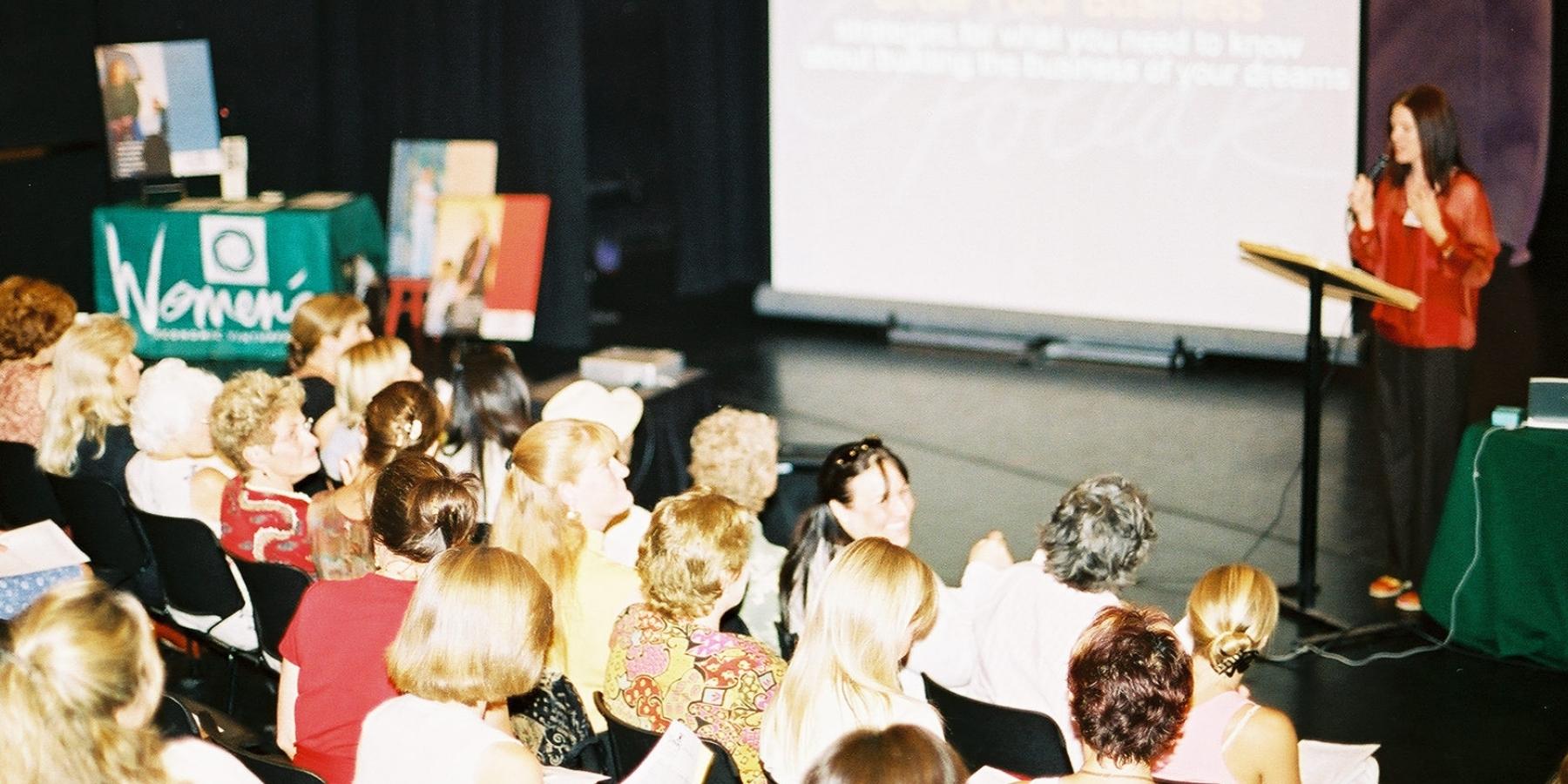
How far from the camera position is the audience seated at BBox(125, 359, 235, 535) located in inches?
168

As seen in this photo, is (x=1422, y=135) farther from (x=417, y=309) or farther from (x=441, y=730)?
(x=417, y=309)

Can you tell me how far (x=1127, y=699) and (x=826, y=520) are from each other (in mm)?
1325

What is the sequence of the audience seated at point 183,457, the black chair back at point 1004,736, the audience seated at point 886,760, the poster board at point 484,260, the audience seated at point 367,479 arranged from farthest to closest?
the poster board at point 484,260
the audience seated at point 183,457
the audience seated at point 367,479
the black chair back at point 1004,736
the audience seated at point 886,760

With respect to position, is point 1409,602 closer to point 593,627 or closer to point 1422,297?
point 1422,297

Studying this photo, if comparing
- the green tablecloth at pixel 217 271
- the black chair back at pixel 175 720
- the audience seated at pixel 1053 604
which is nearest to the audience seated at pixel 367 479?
the black chair back at pixel 175 720

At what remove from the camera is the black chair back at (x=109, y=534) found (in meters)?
4.36

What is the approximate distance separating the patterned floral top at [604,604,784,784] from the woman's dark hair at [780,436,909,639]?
0.72 meters

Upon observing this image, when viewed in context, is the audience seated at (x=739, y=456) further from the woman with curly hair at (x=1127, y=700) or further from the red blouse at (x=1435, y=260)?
the red blouse at (x=1435, y=260)

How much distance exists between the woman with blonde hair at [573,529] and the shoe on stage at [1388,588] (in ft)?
8.59

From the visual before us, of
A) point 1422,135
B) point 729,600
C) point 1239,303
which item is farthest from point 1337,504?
point 729,600

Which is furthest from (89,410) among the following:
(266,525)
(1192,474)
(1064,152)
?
(1064,152)

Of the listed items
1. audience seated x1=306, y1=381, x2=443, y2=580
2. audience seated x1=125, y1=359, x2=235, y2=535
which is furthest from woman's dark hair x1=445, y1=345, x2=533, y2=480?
audience seated x1=125, y1=359, x2=235, y2=535

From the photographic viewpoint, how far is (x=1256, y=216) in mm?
7852

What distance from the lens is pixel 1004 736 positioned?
3.05 meters
